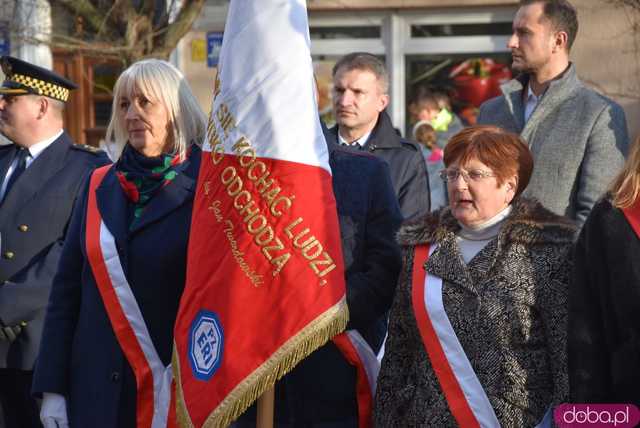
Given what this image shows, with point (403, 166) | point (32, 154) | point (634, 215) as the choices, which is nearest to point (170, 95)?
point (32, 154)

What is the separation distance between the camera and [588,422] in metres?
3.08

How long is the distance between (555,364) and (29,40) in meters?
7.55

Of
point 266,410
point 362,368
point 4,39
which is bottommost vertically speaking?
point 266,410

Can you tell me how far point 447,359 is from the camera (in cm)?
349

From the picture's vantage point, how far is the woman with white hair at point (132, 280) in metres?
4.01

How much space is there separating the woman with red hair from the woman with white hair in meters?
0.87

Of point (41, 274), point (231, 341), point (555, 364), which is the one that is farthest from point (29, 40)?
point (555, 364)

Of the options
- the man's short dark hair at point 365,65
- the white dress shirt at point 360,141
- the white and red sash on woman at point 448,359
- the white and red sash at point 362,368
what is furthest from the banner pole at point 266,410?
the man's short dark hair at point 365,65

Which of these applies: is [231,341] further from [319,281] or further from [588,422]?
[588,422]

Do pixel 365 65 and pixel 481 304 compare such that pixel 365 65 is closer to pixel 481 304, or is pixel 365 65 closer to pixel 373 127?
pixel 373 127

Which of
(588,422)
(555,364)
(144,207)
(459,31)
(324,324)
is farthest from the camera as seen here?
(459,31)

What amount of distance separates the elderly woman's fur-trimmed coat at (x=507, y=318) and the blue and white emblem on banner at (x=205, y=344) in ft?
1.96

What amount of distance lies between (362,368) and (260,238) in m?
0.61

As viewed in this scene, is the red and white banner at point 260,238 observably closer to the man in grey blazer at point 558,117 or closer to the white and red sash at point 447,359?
the white and red sash at point 447,359
